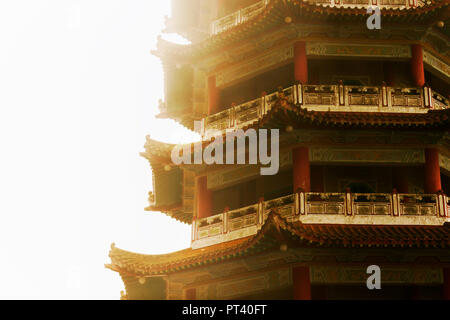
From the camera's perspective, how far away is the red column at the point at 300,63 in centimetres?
2264

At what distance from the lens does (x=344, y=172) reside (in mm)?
22000

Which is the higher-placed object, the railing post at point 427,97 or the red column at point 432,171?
the railing post at point 427,97

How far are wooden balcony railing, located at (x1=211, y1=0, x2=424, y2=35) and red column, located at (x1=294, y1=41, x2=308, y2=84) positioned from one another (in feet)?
4.87

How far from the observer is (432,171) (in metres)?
21.2

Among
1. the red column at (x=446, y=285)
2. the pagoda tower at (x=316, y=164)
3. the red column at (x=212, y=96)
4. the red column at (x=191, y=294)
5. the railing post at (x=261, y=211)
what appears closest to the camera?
the red column at (x=446, y=285)

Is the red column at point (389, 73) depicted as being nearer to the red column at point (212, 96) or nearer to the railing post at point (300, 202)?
the railing post at point (300, 202)

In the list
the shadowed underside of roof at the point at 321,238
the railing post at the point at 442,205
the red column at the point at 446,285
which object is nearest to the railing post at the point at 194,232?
the shadowed underside of roof at the point at 321,238

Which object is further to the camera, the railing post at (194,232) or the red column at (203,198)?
the red column at (203,198)

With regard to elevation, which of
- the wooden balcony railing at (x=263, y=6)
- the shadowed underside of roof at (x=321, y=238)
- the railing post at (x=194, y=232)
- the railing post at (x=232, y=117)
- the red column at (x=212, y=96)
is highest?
the wooden balcony railing at (x=263, y=6)

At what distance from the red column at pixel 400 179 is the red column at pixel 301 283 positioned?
4.11 meters

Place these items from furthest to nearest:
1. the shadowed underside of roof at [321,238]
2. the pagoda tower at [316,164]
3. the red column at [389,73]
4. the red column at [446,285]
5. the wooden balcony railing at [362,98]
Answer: the red column at [389,73] → the wooden balcony railing at [362,98] → the pagoda tower at [316,164] → the red column at [446,285] → the shadowed underside of roof at [321,238]

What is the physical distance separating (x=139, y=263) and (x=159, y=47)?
7.54 m

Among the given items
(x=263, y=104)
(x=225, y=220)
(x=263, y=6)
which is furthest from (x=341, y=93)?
(x=225, y=220)
